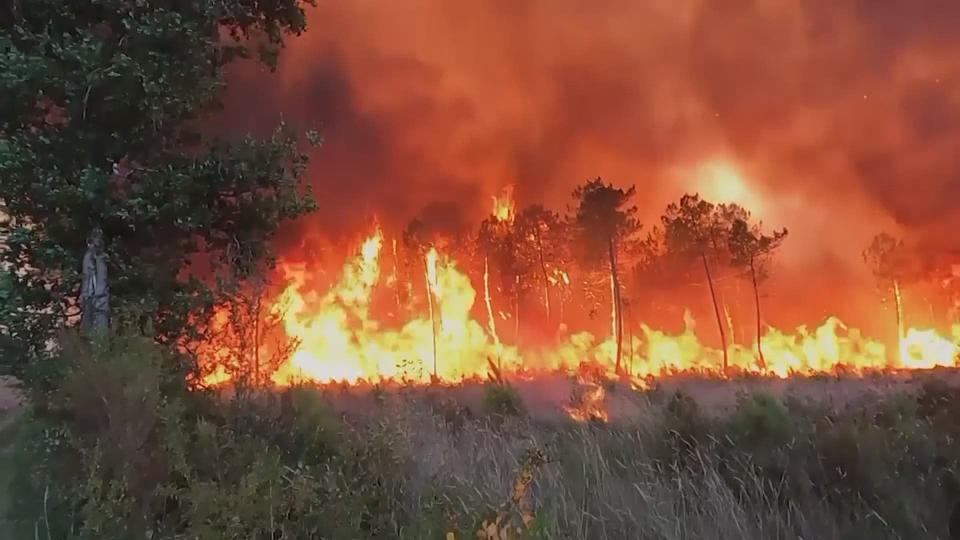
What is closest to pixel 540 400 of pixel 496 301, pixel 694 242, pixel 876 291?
pixel 694 242

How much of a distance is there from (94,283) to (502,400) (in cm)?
763

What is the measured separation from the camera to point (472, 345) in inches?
1551

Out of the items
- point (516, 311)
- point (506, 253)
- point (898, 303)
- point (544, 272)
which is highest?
point (506, 253)

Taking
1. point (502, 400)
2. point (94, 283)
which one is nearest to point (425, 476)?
point (94, 283)

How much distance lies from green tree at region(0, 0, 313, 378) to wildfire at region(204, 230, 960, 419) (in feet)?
47.8

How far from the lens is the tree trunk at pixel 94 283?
723cm

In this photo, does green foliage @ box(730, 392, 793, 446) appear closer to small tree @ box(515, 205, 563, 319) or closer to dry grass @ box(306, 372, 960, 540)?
dry grass @ box(306, 372, 960, 540)

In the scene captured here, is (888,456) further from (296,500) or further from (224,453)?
(224,453)

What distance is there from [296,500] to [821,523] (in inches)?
145

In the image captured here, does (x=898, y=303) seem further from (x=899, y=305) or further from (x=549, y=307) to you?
(x=549, y=307)

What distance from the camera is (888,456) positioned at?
18.0ft

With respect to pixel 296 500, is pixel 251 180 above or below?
above

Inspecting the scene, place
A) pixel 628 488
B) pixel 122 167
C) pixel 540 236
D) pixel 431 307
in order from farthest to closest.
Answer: pixel 540 236
pixel 431 307
pixel 122 167
pixel 628 488

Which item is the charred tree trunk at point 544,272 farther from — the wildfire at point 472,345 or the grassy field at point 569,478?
the grassy field at point 569,478
